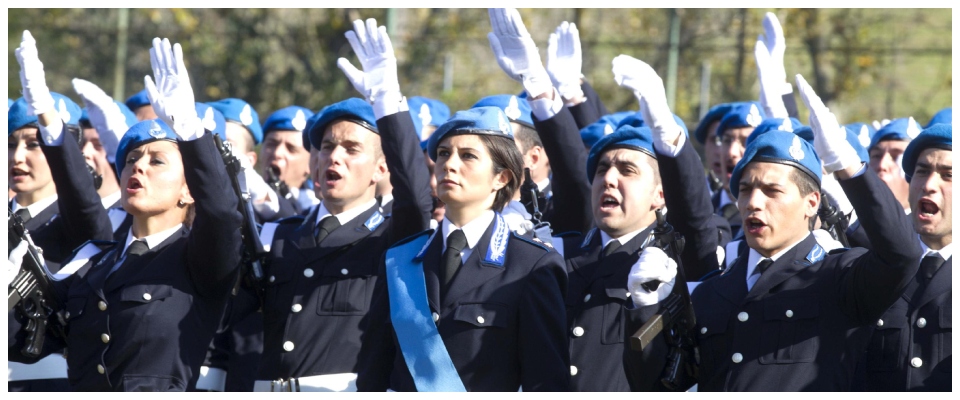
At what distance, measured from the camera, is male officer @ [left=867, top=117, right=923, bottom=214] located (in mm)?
6434

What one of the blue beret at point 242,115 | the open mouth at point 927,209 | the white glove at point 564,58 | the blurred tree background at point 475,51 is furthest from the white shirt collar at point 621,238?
the blurred tree background at point 475,51

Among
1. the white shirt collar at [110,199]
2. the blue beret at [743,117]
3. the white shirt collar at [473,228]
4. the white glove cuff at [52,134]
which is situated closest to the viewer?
the white shirt collar at [473,228]

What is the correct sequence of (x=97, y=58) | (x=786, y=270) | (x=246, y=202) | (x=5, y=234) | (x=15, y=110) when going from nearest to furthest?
Answer: (x=786, y=270) < (x=5, y=234) < (x=246, y=202) < (x=15, y=110) < (x=97, y=58)

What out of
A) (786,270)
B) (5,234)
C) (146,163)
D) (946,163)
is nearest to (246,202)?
(146,163)

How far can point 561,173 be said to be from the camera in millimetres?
5340

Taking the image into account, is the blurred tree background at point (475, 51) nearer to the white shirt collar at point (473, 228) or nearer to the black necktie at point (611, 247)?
the black necktie at point (611, 247)

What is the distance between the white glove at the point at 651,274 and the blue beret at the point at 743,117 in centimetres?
308

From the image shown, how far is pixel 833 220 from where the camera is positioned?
5023mm

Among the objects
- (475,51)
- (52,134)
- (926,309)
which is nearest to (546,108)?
(926,309)

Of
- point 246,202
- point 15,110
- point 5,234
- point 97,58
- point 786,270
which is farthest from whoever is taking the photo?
point 97,58

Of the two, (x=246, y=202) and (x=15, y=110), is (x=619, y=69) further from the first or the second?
(x=15, y=110)

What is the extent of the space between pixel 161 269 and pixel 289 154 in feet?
9.45

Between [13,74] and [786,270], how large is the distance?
10.4 meters

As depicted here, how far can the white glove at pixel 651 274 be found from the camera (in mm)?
3947
